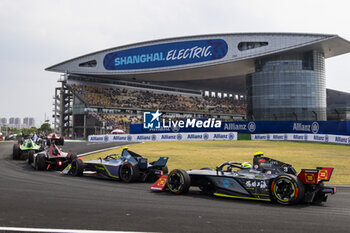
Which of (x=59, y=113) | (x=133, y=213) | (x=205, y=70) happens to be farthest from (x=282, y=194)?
(x=59, y=113)

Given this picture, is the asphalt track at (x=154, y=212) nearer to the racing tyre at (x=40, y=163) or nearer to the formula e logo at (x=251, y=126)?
the racing tyre at (x=40, y=163)

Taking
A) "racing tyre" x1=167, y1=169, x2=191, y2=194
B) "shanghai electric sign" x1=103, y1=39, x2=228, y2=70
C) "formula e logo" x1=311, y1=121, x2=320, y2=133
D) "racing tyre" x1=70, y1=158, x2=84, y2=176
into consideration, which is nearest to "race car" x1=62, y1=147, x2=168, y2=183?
"racing tyre" x1=70, y1=158, x2=84, y2=176

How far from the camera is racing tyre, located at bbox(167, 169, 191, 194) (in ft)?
28.5

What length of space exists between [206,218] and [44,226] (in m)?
2.78

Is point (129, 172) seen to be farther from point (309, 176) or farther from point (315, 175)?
point (315, 175)

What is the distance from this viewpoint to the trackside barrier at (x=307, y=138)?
33.3 metres

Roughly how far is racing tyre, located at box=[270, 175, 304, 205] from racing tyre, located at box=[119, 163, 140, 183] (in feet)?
16.4

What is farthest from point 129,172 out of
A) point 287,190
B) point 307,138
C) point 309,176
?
point 307,138

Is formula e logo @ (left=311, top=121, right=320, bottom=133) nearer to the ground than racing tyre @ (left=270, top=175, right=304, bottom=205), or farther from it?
farther from it

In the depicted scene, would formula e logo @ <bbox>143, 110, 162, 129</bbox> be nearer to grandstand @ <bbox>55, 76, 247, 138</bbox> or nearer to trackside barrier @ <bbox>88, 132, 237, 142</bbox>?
trackside barrier @ <bbox>88, 132, 237, 142</bbox>

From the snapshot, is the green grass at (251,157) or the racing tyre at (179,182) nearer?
the racing tyre at (179,182)

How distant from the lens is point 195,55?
6300 centimetres

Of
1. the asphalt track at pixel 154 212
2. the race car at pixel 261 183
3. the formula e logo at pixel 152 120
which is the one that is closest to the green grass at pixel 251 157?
the race car at pixel 261 183

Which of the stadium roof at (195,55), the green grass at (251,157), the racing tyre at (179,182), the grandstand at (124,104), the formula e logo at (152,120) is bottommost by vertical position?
the green grass at (251,157)
